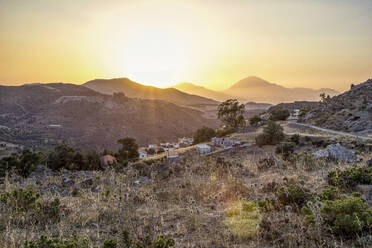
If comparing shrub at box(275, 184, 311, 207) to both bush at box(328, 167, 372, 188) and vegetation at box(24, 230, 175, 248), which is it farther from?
vegetation at box(24, 230, 175, 248)

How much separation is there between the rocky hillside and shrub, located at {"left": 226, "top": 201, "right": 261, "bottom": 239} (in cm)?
2577

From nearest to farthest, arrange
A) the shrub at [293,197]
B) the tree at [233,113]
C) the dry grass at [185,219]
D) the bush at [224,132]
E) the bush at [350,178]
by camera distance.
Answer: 1. the dry grass at [185,219]
2. the shrub at [293,197]
3. the bush at [350,178]
4. the bush at [224,132]
5. the tree at [233,113]

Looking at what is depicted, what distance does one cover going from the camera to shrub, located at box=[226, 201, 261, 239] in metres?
3.95

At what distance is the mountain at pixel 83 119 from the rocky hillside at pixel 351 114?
142 ft

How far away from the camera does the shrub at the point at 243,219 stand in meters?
3.95

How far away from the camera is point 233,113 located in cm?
4522

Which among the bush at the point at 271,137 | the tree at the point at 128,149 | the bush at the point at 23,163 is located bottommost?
the tree at the point at 128,149

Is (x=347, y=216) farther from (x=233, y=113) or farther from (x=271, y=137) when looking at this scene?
(x=233, y=113)

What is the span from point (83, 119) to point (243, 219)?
8187 centimetres

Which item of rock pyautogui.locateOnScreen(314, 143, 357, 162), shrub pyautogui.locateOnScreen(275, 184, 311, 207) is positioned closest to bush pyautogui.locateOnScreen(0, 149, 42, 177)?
shrub pyautogui.locateOnScreen(275, 184, 311, 207)

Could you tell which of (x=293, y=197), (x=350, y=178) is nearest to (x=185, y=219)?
(x=293, y=197)

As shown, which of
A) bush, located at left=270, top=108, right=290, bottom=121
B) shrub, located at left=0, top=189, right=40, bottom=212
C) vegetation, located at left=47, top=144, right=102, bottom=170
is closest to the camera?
shrub, located at left=0, top=189, right=40, bottom=212

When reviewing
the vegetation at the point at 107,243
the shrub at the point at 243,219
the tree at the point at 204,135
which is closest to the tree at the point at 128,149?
the tree at the point at 204,135

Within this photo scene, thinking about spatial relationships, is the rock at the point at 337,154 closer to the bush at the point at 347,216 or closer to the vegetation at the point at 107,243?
the bush at the point at 347,216
